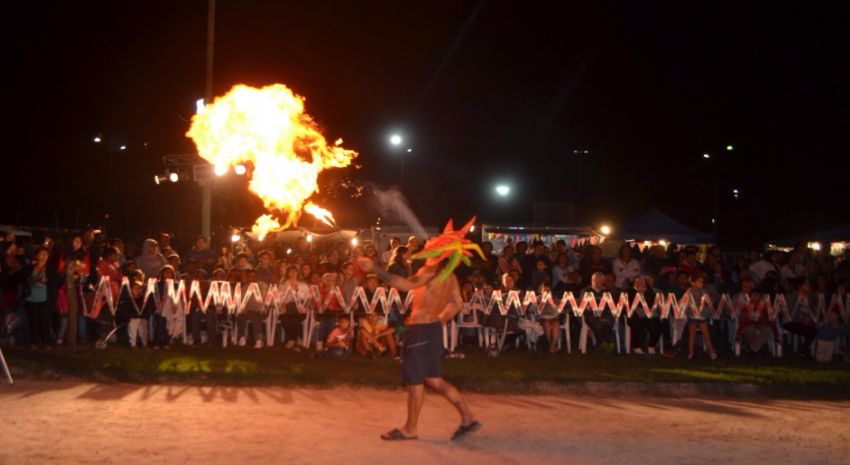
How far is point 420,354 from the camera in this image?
7.56 metres

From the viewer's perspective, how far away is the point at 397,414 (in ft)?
28.9

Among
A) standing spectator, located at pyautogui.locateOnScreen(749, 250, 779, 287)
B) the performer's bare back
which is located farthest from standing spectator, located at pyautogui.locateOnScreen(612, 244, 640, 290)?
the performer's bare back

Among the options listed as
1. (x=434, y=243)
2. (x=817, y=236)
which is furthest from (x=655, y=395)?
(x=817, y=236)

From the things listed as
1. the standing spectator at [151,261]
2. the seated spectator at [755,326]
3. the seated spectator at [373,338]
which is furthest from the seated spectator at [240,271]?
the seated spectator at [755,326]

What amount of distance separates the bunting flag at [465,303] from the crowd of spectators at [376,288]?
9cm

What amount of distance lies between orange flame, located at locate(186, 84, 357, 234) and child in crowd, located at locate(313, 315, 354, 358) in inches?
118

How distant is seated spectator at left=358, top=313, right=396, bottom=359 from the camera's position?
13211 millimetres

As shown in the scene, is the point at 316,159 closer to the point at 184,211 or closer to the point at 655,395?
the point at 655,395

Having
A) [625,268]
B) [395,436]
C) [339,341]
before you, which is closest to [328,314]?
[339,341]

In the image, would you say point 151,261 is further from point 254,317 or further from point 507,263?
point 507,263

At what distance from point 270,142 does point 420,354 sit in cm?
949

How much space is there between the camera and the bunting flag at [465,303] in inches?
559

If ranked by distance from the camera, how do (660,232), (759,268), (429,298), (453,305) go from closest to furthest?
(429,298) → (453,305) → (759,268) → (660,232)

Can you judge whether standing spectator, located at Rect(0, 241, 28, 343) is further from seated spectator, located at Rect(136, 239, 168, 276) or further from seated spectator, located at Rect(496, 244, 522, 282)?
seated spectator, located at Rect(496, 244, 522, 282)
